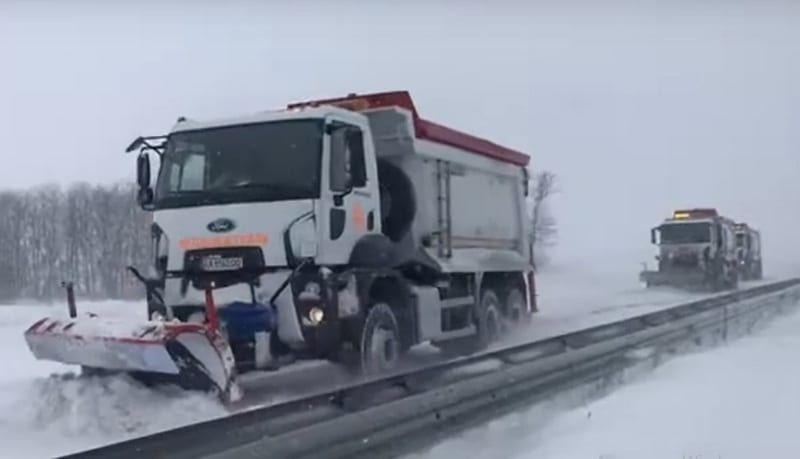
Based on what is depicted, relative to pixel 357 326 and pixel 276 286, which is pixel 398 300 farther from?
pixel 276 286

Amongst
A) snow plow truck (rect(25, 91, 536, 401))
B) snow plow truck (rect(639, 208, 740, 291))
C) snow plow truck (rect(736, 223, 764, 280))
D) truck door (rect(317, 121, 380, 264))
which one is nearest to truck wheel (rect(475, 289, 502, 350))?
snow plow truck (rect(25, 91, 536, 401))

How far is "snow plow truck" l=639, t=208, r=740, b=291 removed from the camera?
35125mm

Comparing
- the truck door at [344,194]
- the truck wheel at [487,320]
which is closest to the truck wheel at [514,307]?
the truck wheel at [487,320]

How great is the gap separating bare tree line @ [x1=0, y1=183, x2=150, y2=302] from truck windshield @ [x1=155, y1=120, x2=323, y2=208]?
57595 millimetres

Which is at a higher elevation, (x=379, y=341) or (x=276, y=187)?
(x=276, y=187)

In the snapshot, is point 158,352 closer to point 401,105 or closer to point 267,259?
point 267,259

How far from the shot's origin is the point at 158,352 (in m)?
8.05

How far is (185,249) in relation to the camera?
10.3 metres

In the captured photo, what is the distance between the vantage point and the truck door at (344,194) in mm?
10320

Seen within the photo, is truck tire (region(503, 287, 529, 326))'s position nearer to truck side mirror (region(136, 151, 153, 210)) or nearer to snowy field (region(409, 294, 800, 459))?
snowy field (region(409, 294, 800, 459))

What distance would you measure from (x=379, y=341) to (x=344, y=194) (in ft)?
6.11

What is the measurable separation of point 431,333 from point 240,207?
3.75m

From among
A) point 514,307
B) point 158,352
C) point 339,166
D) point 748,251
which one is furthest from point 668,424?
point 748,251

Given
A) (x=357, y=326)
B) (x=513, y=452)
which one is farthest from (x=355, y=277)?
(x=513, y=452)
